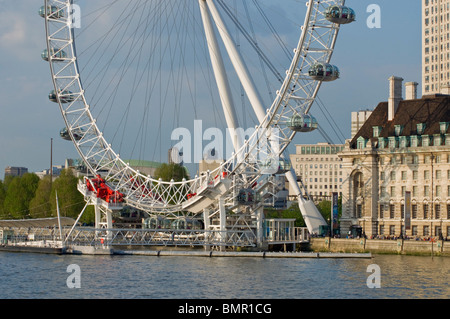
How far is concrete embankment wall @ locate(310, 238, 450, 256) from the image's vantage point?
8569cm

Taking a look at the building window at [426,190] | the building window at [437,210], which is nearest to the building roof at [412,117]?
the building window at [426,190]

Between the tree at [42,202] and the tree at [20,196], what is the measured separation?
2.66 meters

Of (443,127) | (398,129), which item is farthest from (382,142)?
(443,127)

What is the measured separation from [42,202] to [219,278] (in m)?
80.5

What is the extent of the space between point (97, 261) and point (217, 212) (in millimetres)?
20120

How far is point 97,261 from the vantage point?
80.7 meters

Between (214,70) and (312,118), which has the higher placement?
(214,70)

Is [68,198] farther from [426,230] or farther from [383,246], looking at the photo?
[383,246]

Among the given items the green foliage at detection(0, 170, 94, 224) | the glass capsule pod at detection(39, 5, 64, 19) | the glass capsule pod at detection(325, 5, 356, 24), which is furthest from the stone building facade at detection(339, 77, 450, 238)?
the green foliage at detection(0, 170, 94, 224)

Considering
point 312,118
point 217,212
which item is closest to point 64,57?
point 217,212

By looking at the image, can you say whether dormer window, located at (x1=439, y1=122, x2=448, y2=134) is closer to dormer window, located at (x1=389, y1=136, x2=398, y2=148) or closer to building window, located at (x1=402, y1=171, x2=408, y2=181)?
dormer window, located at (x1=389, y1=136, x2=398, y2=148)

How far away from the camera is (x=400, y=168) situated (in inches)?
A: 3952
